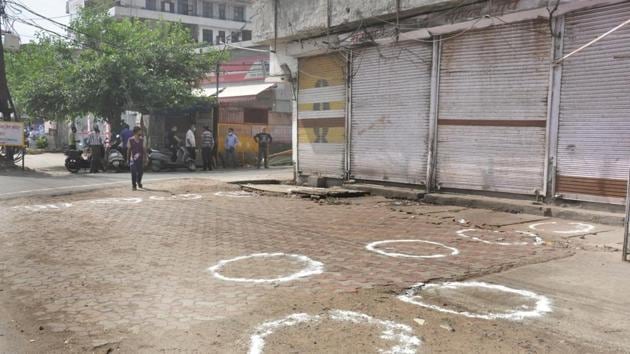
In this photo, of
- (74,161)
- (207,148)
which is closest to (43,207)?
(74,161)

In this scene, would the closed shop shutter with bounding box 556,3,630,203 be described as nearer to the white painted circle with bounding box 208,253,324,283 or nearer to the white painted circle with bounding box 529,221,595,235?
the white painted circle with bounding box 529,221,595,235

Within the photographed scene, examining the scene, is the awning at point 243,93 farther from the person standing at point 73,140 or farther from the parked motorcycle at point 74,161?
the parked motorcycle at point 74,161

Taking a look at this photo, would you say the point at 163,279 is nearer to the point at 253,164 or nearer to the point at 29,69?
the point at 253,164

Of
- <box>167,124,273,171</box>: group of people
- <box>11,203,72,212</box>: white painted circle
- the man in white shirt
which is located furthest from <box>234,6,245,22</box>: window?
<box>11,203,72,212</box>: white painted circle

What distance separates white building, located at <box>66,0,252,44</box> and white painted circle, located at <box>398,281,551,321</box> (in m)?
58.2

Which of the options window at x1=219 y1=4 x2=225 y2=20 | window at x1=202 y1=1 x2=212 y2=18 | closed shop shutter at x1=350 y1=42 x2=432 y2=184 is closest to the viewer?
closed shop shutter at x1=350 y1=42 x2=432 y2=184

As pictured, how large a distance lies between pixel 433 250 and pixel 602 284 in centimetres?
209

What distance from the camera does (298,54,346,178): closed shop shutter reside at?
559 inches

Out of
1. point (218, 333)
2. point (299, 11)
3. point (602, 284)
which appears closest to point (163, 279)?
point (218, 333)

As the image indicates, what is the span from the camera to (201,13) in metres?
66.9

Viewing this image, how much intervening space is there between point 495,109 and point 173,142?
1639 centimetres

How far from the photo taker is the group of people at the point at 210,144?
2252 centimetres

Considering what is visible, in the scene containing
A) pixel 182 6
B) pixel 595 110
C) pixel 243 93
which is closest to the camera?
pixel 595 110

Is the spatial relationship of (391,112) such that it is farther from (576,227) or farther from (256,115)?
(256,115)
